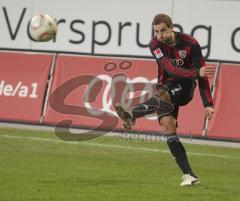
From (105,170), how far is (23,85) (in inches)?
226

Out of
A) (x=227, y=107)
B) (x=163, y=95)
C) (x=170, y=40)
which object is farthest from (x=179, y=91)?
(x=227, y=107)

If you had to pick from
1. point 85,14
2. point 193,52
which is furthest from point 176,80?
point 85,14

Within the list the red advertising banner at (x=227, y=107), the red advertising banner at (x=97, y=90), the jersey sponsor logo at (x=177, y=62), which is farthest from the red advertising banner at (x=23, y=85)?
the jersey sponsor logo at (x=177, y=62)

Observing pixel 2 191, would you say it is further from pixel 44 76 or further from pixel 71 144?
pixel 44 76

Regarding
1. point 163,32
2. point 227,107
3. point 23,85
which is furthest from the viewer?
point 23,85

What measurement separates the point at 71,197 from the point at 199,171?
3.38 metres

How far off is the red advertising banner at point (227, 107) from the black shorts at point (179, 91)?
187 inches

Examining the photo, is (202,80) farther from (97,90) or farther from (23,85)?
(23,85)

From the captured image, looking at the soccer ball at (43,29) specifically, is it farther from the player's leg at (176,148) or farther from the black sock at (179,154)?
the black sock at (179,154)

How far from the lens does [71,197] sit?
995 cm

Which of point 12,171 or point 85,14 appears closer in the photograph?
point 12,171

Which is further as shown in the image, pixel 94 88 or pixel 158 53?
pixel 94 88

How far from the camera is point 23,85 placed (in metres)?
17.6

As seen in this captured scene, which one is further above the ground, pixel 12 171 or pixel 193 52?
pixel 193 52
